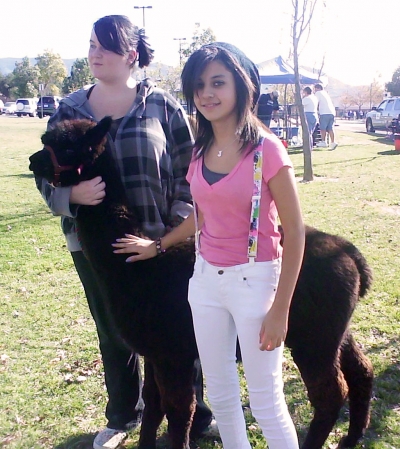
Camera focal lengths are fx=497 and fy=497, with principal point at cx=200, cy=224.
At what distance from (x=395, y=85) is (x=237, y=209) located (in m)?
66.0

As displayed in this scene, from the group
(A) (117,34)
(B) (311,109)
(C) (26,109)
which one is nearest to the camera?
(A) (117,34)

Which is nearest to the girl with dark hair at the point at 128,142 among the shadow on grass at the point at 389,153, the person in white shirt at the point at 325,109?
the person in white shirt at the point at 325,109

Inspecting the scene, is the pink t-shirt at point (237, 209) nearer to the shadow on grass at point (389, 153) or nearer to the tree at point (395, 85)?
the shadow on grass at point (389, 153)

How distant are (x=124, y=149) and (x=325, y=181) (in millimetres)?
9052

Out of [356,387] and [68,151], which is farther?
[356,387]

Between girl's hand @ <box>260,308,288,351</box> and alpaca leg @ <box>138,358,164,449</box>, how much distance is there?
126 centimetres

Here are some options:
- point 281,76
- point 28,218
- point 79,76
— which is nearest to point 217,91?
point 28,218

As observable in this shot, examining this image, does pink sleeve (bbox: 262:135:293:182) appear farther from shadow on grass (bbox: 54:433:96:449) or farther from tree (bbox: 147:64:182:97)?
tree (bbox: 147:64:182:97)

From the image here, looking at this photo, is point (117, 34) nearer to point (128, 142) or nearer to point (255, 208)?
point (128, 142)

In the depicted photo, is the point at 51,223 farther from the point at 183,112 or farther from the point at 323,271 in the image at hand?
the point at 323,271

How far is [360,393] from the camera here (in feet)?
9.84

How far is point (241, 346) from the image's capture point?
209 centimetres

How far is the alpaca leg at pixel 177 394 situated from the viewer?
2.69 meters

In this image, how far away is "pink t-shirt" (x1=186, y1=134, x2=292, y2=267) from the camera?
6.33ft
